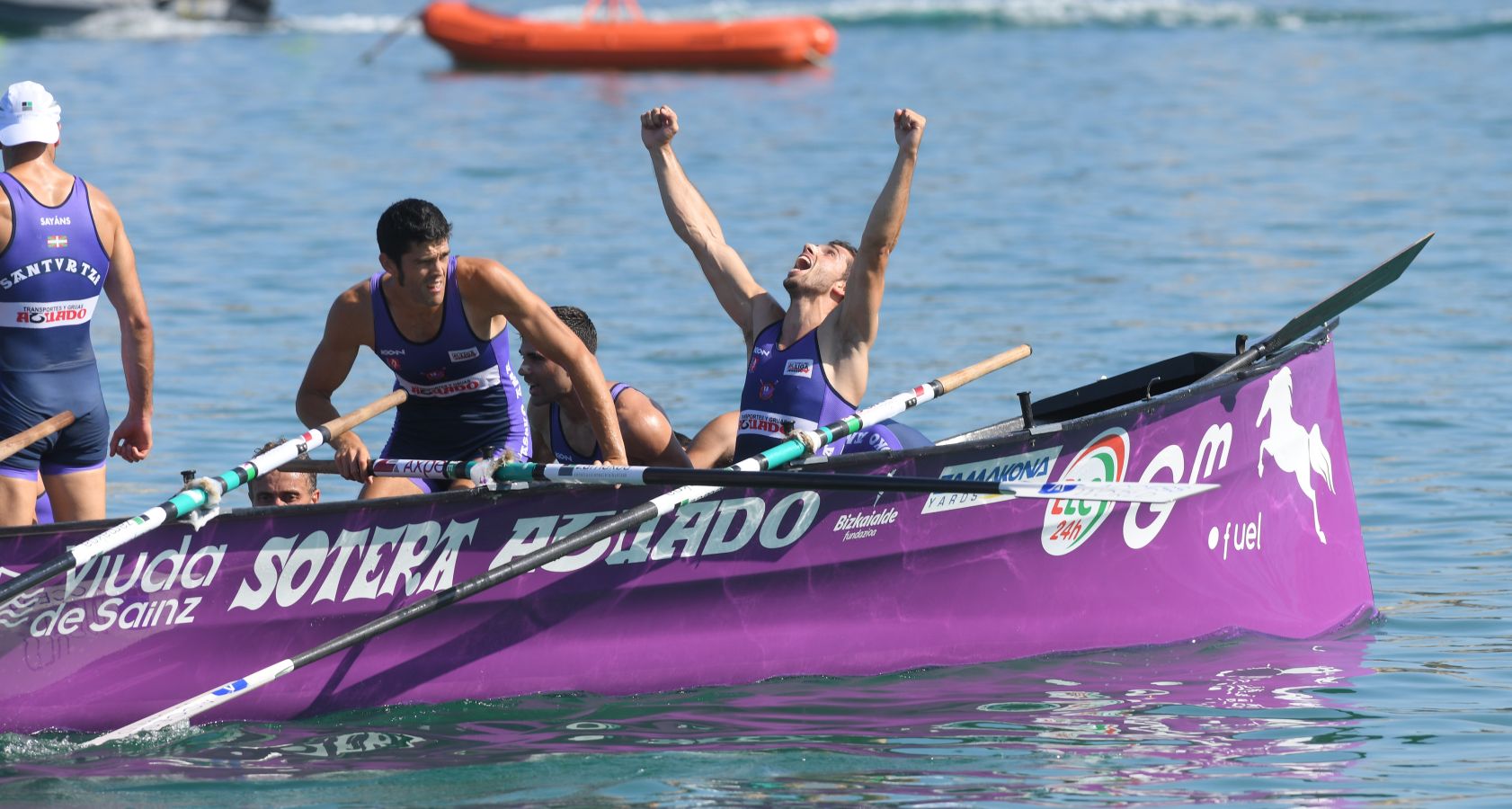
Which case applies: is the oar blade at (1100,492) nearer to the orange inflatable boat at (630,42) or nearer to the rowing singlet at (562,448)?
the rowing singlet at (562,448)

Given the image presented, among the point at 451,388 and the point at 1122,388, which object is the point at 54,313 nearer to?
the point at 451,388

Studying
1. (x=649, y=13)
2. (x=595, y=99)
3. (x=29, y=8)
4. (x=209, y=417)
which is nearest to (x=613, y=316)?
(x=209, y=417)

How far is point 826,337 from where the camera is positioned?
7914 mm

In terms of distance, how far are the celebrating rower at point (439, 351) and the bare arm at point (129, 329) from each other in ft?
1.79

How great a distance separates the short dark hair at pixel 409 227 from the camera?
687 cm

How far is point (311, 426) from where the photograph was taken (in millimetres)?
7465

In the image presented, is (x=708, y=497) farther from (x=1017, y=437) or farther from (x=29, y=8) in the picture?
(x=29, y=8)

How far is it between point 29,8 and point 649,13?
1343 centimetres

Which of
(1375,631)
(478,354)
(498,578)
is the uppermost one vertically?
(478,354)

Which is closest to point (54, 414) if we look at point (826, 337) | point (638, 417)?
point (638, 417)

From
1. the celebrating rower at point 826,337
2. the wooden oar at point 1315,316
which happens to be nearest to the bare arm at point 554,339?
the celebrating rower at point 826,337

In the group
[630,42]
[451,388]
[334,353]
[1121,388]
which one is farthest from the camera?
[630,42]

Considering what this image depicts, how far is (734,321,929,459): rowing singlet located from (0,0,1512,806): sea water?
983 mm

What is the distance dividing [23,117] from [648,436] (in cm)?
254
